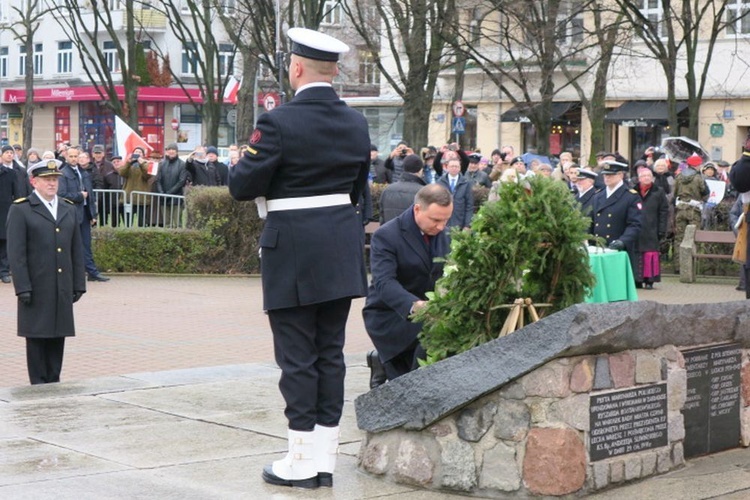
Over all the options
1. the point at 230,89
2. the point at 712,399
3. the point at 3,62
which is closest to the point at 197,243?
the point at 712,399

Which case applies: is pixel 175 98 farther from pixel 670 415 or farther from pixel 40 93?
pixel 670 415

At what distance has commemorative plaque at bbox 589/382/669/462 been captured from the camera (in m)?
6.32

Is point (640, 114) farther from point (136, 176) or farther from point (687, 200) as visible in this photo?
point (136, 176)

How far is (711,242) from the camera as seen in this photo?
20281 millimetres

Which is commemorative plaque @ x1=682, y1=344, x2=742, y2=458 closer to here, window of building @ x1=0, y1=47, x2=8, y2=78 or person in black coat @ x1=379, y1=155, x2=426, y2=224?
person in black coat @ x1=379, y1=155, x2=426, y2=224

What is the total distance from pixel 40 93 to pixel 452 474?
66868 millimetres

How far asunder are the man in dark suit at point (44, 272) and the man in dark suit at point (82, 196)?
28.4 ft

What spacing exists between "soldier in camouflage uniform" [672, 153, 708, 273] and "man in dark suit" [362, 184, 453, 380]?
1398 centimetres

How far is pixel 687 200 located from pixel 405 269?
14.4 meters

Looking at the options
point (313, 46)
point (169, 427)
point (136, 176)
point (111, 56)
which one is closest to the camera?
point (313, 46)

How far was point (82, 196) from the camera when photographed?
61.1 ft

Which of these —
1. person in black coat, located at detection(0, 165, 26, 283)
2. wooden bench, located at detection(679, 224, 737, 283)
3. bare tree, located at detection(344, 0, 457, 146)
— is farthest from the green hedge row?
bare tree, located at detection(344, 0, 457, 146)

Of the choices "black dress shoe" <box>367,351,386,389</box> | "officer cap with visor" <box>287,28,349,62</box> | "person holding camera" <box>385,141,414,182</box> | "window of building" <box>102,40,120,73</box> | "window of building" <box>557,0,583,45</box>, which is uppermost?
"window of building" <box>102,40,120,73</box>

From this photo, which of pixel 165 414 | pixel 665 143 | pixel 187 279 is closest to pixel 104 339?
pixel 165 414
